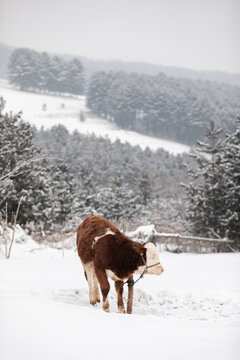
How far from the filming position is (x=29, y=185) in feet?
71.1

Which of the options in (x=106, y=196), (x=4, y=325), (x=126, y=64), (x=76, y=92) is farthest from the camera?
(x=126, y=64)

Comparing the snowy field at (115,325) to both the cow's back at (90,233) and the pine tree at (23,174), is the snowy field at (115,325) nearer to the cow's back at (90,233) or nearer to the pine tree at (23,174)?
the cow's back at (90,233)

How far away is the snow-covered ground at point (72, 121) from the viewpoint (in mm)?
88500

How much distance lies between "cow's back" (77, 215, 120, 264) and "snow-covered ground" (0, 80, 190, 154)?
77076 mm

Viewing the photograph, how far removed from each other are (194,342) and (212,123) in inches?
731

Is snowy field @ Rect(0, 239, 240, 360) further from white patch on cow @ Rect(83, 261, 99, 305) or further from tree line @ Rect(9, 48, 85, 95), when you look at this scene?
tree line @ Rect(9, 48, 85, 95)

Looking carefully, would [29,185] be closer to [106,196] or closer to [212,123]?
[212,123]

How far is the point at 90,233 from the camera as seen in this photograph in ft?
17.9

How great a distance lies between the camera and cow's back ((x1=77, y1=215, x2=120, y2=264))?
5367 mm

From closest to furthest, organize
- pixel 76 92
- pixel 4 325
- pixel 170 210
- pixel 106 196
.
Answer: pixel 4 325 → pixel 106 196 → pixel 170 210 → pixel 76 92

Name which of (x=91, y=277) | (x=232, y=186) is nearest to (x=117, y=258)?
(x=91, y=277)

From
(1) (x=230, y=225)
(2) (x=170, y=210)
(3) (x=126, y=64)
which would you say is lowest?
(2) (x=170, y=210)

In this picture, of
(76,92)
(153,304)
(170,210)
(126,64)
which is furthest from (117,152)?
(126,64)

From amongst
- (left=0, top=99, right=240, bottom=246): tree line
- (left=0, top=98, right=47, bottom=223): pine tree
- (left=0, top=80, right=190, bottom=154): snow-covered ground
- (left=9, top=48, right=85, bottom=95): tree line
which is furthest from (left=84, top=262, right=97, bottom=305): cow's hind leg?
(left=0, top=80, right=190, bottom=154): snow-covered ground
